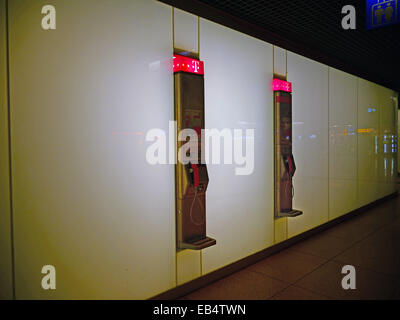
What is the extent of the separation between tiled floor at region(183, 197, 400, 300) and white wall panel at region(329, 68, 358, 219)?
77cm

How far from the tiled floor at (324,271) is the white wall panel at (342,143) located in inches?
30.4

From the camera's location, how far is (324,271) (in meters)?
3.35

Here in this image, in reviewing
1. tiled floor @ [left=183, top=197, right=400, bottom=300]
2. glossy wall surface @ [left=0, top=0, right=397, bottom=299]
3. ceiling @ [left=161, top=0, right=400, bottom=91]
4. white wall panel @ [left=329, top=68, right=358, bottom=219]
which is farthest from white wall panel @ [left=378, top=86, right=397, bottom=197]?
glossy wall surface @ [left=0, top=0, right=397, bottom=299]

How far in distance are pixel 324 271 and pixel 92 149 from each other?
285 cm

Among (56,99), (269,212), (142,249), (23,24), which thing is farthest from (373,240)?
(23,24)

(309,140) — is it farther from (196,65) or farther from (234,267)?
(196,65)

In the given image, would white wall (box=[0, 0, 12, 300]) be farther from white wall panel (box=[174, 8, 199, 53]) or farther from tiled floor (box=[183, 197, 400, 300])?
tiled floor (box=[183, 197, 400, 300])

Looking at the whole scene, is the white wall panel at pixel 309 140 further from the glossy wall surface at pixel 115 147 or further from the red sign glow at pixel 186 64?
the red sign glow at pixel 186 64

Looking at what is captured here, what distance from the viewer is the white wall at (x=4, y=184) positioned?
184 centimetres

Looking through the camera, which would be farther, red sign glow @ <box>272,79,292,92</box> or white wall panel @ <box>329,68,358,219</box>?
white wall panel @ <box>329,68,358,219</box>

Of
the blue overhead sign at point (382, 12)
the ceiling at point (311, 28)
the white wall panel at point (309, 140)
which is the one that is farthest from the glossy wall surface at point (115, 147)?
the blue overhead sign at point (382, 12)

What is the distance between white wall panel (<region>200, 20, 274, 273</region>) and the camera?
10.2ft

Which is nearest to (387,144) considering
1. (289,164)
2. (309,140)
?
(309,140)

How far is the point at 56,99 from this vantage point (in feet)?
6.76
